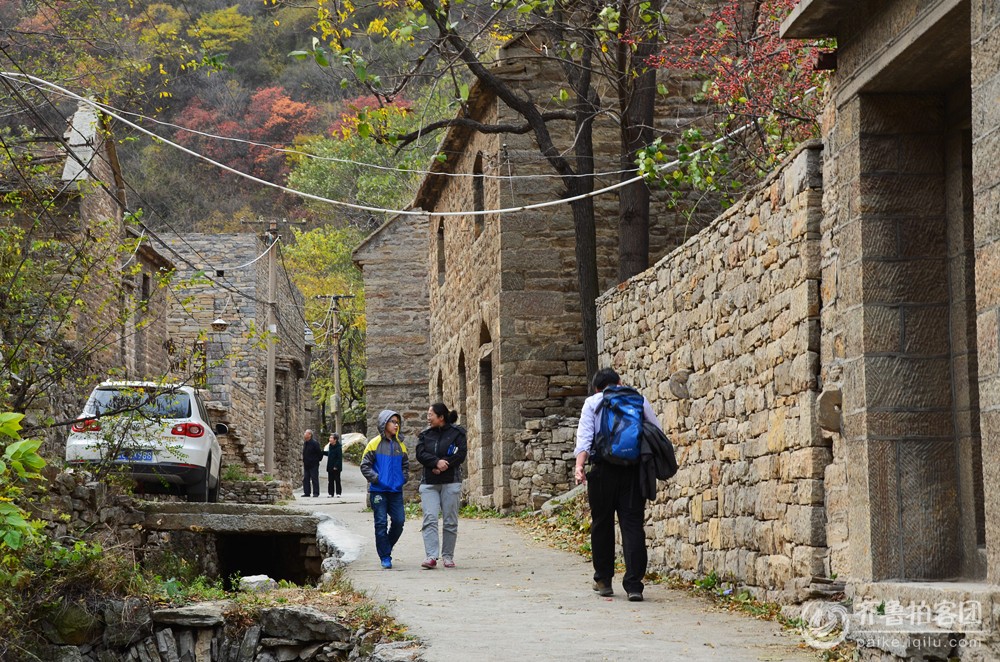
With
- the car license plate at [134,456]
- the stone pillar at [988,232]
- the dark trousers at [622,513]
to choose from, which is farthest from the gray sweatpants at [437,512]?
the stone pillar at [988,232]

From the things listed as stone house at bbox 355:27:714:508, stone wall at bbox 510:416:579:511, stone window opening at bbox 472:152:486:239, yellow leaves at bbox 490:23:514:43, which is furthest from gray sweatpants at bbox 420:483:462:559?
stone window opening at bbox 472:152:486:239

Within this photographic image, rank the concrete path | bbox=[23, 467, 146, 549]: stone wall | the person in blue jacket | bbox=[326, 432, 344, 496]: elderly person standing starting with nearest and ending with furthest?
the concrete path
bbox=[23, 467, 146, 549]: stone wall
the person in blue jacket
bbox=[326, 432, 344, 496]: elderly person standing

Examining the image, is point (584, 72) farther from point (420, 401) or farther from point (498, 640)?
point (420, 401)

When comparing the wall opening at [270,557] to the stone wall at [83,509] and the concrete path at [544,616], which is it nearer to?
the stone wall at [83,509]

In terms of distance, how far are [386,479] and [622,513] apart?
3.19 metres

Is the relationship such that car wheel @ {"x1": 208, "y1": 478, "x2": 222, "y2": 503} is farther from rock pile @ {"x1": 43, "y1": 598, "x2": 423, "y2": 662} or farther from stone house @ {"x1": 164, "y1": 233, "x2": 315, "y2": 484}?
stone house @ {"x1": 164, "y1": 233, "x2": 315, "y2": 484}

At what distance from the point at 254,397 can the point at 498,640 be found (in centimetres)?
2658

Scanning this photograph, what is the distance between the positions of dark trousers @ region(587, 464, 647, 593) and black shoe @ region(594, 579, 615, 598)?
176 mm

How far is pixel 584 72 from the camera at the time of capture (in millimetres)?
16141

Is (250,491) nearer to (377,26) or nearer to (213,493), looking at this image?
(213,493)

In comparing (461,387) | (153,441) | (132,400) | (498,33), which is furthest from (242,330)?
(132,400)

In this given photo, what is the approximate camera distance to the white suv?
12555 millimetres

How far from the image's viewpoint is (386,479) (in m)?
11.3

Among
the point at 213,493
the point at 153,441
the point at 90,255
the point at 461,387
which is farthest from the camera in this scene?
the point at 461,387
